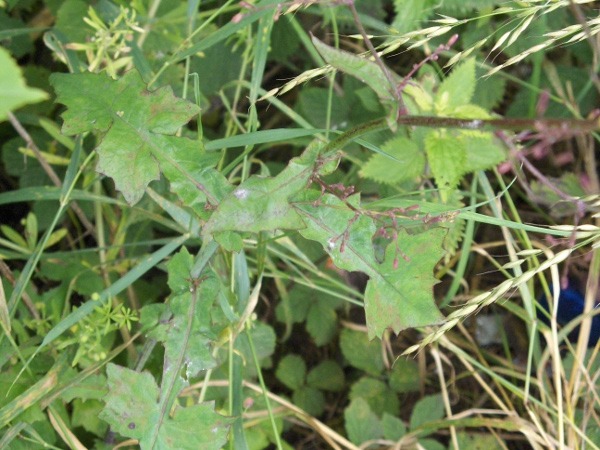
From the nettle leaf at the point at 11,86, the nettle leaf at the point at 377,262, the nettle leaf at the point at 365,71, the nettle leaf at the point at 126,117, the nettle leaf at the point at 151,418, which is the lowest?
the nettle leaf at the point at 151,418

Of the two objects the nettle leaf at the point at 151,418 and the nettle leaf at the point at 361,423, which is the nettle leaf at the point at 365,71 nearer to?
the nettle leaf at the point at 151,418

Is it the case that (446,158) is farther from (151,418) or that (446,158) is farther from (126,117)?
(151,418)

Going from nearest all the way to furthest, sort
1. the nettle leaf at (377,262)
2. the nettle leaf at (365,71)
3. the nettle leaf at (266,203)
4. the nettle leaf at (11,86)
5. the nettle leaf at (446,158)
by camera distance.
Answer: the nettle leaf at (11,86)
the nettle leaf at (365,71)
the nettle leaf at (266,203)
the nettle leaf at (377,262)
the nettle leaf at (446,158)

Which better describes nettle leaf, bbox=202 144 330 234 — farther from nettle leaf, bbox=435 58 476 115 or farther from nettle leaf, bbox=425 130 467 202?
nettle leaf, bbox=435 58 476 115

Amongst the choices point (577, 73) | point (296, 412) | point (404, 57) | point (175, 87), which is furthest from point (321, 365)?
point (577, 73)

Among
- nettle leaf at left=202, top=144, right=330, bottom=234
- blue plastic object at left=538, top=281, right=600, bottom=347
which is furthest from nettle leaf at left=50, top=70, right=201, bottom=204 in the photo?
blue plastic object at left=538, top=281, right=600, bottom=347

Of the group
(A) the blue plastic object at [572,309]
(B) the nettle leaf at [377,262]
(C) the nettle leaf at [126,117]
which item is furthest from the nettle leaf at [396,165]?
(A) the blue plastic object at [572,309]
